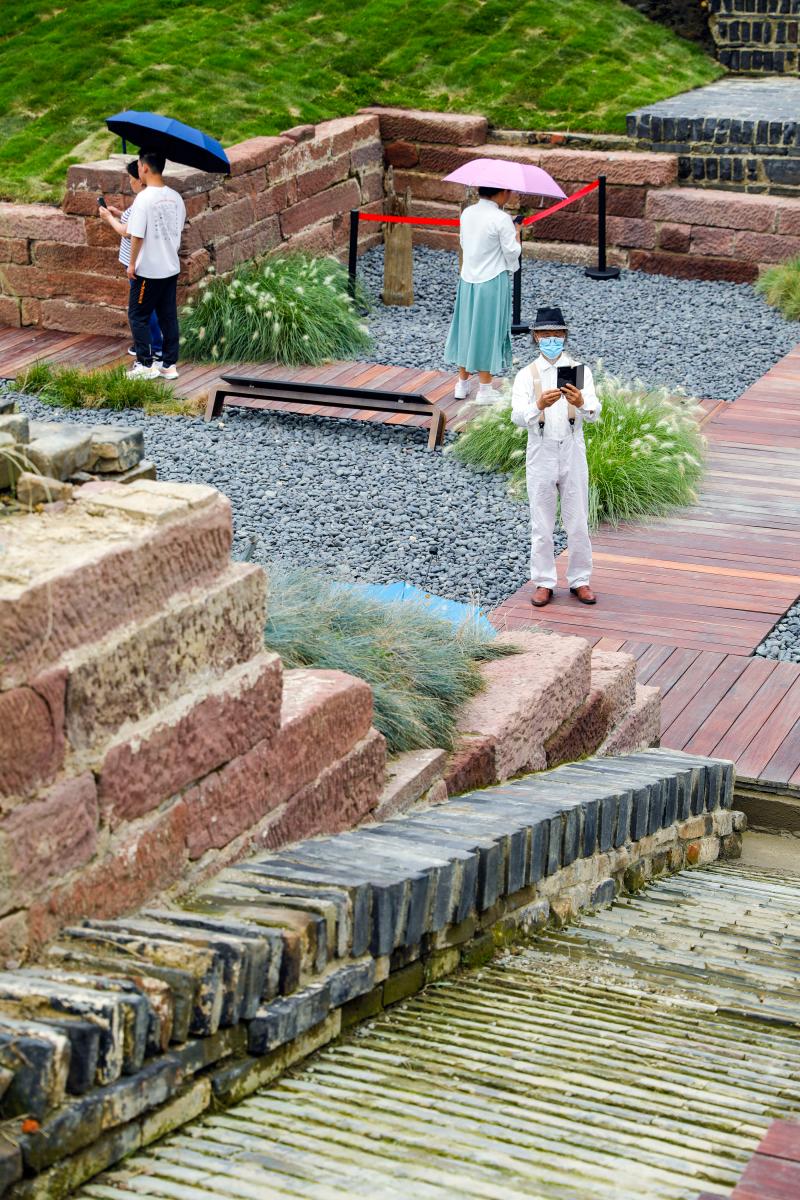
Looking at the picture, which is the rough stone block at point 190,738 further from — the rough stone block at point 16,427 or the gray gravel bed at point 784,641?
the gray gravel bed at point 784,641

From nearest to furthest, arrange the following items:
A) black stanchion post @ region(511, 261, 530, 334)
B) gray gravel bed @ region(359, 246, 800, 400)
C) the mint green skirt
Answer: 1. the mint green skirt
2. gray gravel bed @ region(359, 246, 800, 400)
3. black stanchion post @ region(511, 261, 530, 334)

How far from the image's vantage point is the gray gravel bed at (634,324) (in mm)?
13000

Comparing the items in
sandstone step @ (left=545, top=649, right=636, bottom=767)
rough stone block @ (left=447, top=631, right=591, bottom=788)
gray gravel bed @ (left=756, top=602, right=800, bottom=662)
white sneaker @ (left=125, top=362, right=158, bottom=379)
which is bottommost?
gray gravel bed @ (left=756, top=602, right=800, bottom=662)

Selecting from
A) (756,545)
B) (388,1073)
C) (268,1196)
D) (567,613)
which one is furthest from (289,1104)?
(756,545)

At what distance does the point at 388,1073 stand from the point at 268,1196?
715mm

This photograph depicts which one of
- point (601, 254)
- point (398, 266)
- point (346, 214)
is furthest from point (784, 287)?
point (346, 214)

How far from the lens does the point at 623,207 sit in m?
15.6

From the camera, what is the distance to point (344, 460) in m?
11.0

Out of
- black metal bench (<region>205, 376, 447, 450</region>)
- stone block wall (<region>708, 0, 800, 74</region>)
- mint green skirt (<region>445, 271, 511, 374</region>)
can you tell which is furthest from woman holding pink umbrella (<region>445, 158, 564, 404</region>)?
stone block wall (<region>708, 0, 800, 74</region>)

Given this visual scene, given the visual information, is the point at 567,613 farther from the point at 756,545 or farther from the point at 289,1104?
the point at 289,1104

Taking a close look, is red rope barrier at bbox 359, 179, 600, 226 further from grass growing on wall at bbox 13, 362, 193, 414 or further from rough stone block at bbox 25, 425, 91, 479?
rough stone block at bbox 25, 425, 91, 479

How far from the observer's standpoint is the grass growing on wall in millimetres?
11820

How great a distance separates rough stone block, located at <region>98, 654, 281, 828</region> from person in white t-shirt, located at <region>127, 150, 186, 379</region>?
8.40 m

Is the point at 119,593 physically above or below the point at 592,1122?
above
